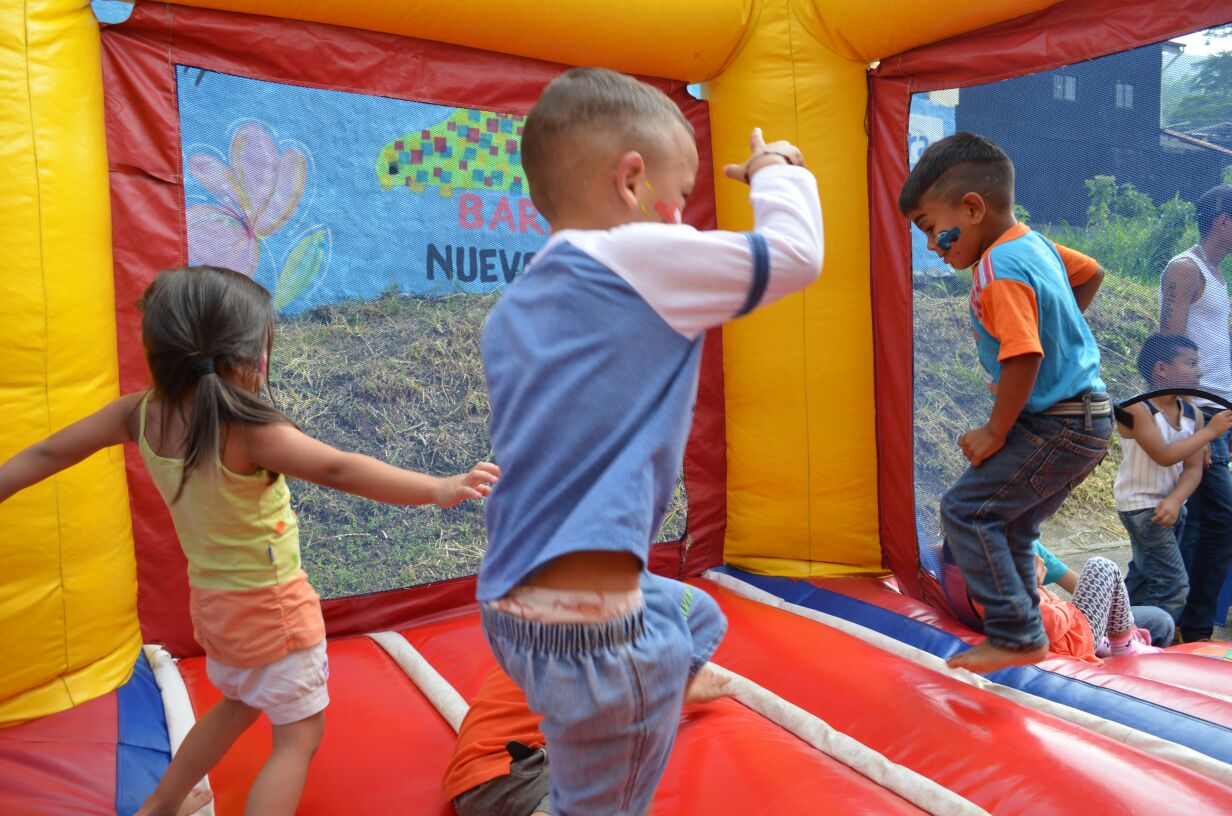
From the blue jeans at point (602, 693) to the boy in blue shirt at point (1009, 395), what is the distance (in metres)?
1.22

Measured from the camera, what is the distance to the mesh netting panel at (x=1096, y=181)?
2.31 metres

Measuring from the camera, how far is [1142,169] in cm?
242

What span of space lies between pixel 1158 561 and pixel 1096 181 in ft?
3.72

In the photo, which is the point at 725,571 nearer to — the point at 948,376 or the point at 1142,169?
the point at 948,376

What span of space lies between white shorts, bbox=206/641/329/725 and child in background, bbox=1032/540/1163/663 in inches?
69.4

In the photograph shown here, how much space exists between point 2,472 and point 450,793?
0.97 meters

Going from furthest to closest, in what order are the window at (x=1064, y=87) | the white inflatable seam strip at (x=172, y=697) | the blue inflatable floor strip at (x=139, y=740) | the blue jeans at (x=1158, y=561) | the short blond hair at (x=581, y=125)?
the blue jeans at (x=1158, y=561) → the window at (x=1064, y=87) → the white inflatable seam strip at (x=172, y=697) → the blue inflatable floor strip at (x=139, y=740) → the short blond hair at (x=581, y=125)

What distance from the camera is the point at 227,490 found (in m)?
1.62

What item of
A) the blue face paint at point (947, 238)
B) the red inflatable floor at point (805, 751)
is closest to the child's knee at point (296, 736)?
the red inflatable floor at point (805, 751)

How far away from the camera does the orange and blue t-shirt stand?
205cm

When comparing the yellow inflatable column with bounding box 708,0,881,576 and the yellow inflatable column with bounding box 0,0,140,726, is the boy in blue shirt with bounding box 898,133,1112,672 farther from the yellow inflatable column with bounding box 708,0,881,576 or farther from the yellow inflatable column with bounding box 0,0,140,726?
the yellow inflatable column with bounding box 0,0,140,726

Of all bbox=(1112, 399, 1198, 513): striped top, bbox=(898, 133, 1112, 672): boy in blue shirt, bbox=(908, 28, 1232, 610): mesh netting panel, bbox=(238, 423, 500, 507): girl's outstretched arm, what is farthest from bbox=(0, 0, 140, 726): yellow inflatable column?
bbox=(1112, 399, 1198, 513): striped top

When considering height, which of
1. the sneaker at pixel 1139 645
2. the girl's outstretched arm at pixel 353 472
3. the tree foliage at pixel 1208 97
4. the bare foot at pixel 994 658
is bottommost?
the sneaker at pixel 1139 645

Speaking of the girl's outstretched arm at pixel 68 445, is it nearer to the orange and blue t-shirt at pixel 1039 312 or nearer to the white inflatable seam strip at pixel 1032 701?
the orange and blue t-shirt at pixel 1039 312
